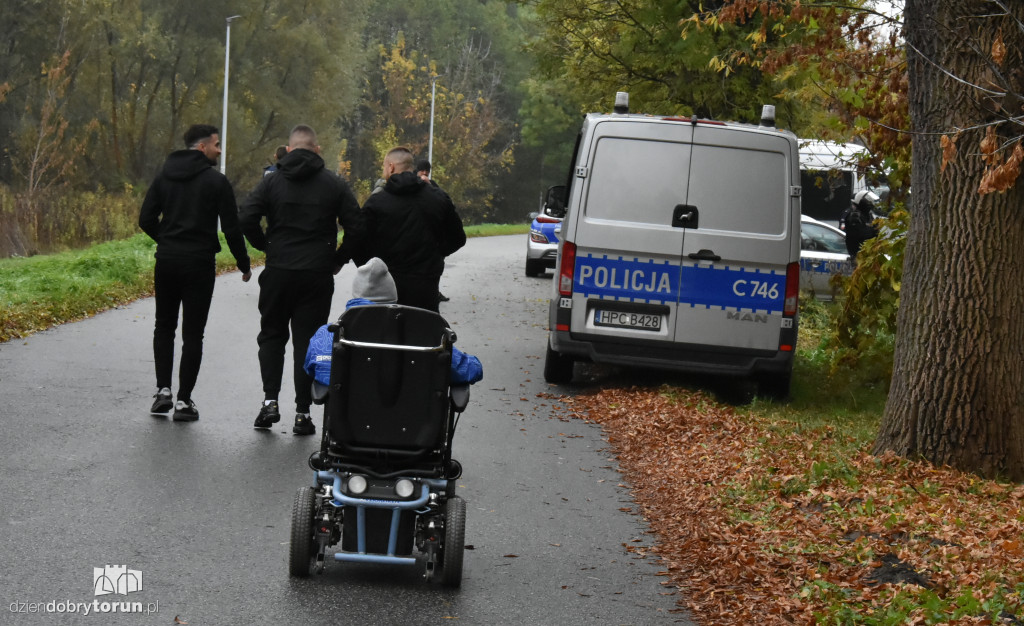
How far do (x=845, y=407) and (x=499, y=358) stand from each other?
3718 mm

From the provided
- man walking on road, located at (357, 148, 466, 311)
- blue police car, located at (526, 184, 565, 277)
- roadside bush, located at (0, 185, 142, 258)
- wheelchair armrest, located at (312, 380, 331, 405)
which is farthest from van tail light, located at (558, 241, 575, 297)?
roadside bush, located at (0, 185, 142, 258)

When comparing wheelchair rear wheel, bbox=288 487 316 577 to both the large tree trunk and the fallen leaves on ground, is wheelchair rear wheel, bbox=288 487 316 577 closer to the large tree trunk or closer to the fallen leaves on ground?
the fallen leaves on ground

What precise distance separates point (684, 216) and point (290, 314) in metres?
3.59

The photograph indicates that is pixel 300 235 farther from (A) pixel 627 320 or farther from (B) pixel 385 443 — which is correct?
(A) pixel 627 320

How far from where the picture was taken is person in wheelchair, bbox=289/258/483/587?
532 centimetres

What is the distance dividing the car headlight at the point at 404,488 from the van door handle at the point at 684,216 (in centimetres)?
577

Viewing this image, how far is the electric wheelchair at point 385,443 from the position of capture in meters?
5.32

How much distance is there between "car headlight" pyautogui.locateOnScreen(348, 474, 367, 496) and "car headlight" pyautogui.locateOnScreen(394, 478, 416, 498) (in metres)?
0.13

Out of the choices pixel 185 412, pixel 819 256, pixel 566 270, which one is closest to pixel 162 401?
pixel 185 412

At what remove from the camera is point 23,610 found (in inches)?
190

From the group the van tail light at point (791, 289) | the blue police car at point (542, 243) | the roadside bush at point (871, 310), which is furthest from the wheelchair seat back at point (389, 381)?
the blue police car at point (542, 243)

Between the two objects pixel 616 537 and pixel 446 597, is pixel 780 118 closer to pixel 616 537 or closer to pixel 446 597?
pixel 616 537

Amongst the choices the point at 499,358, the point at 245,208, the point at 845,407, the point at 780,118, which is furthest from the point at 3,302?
the point at 780,118

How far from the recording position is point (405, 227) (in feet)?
27.4
